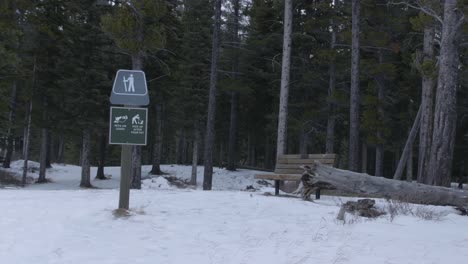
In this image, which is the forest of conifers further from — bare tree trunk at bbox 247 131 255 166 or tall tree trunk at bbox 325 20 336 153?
bare tree trunk at bbox 247 131 255 166

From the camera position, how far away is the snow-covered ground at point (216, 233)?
229 inches

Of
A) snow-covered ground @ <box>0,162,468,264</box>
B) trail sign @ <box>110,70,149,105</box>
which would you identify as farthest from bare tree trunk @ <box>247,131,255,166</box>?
trail sign @ <box>110,70,149,105</box>

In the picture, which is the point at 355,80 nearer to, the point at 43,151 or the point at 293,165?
the point at 293,165

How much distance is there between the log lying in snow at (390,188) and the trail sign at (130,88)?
443 cm

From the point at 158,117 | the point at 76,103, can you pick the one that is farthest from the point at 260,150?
the point at 76,103

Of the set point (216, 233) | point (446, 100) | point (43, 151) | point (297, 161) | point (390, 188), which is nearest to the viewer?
point (216, 233)

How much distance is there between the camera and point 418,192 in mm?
9852

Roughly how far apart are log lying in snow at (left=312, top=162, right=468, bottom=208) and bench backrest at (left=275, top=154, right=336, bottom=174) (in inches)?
21.3

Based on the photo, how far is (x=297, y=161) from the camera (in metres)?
11.6

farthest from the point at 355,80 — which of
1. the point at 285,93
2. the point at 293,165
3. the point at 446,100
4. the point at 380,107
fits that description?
the point at 293,165

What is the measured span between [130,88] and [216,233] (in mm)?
2966

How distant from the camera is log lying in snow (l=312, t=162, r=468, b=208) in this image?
9.70 meters

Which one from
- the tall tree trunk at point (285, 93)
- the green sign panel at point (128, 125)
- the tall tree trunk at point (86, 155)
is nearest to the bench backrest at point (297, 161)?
A: the green sign panel at point (128, 125)

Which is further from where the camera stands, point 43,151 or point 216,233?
point 43,151
